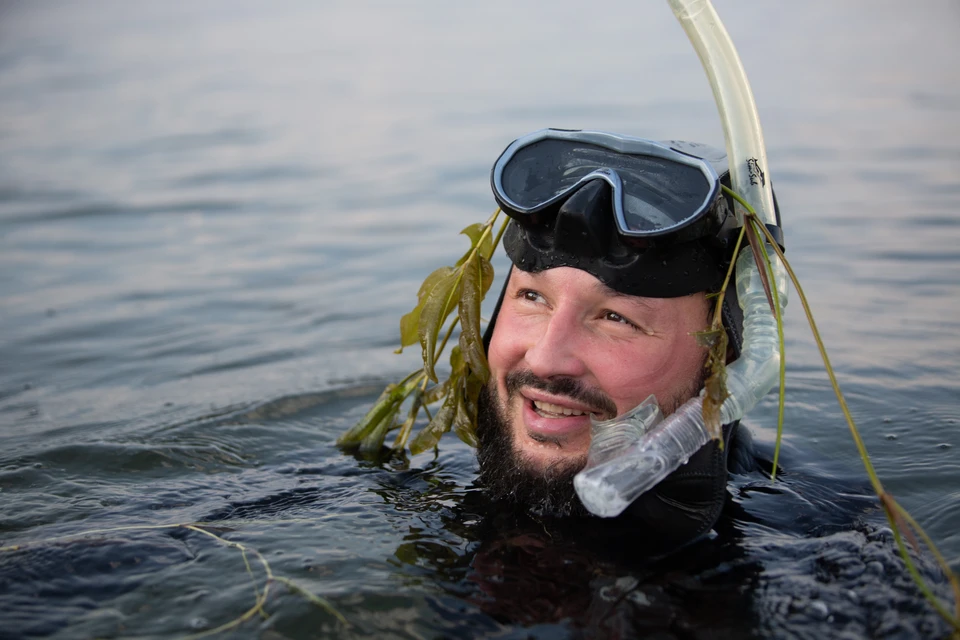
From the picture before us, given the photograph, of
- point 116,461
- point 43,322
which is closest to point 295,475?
point 116,461

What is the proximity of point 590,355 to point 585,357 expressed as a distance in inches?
0.6

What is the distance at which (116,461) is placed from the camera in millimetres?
3766

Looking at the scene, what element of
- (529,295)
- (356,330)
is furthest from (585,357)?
(356,330)

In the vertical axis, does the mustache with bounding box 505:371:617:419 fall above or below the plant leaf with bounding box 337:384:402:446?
above

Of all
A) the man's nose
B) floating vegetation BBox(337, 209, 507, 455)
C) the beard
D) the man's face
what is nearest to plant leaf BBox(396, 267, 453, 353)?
floating vegetation BBox(337, 209, 507, 455)

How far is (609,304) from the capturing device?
111 inches

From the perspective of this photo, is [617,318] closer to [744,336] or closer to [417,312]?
[744,336]

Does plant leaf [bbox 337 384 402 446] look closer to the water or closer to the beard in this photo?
the water

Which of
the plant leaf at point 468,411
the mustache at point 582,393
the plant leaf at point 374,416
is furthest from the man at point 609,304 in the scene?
the plant leaf at point 374,416

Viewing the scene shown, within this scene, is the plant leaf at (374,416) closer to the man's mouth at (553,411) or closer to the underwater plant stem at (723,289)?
the man's mouth at (553,411)

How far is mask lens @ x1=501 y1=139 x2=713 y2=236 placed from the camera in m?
2.76

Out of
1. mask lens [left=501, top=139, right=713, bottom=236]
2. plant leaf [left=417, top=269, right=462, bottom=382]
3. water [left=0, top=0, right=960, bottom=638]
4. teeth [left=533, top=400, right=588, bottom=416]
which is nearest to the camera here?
water [left=0, top=0, right=960, bottom=638]

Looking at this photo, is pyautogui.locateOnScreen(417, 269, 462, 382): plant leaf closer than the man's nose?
No

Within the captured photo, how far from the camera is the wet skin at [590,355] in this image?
2.80 metres
